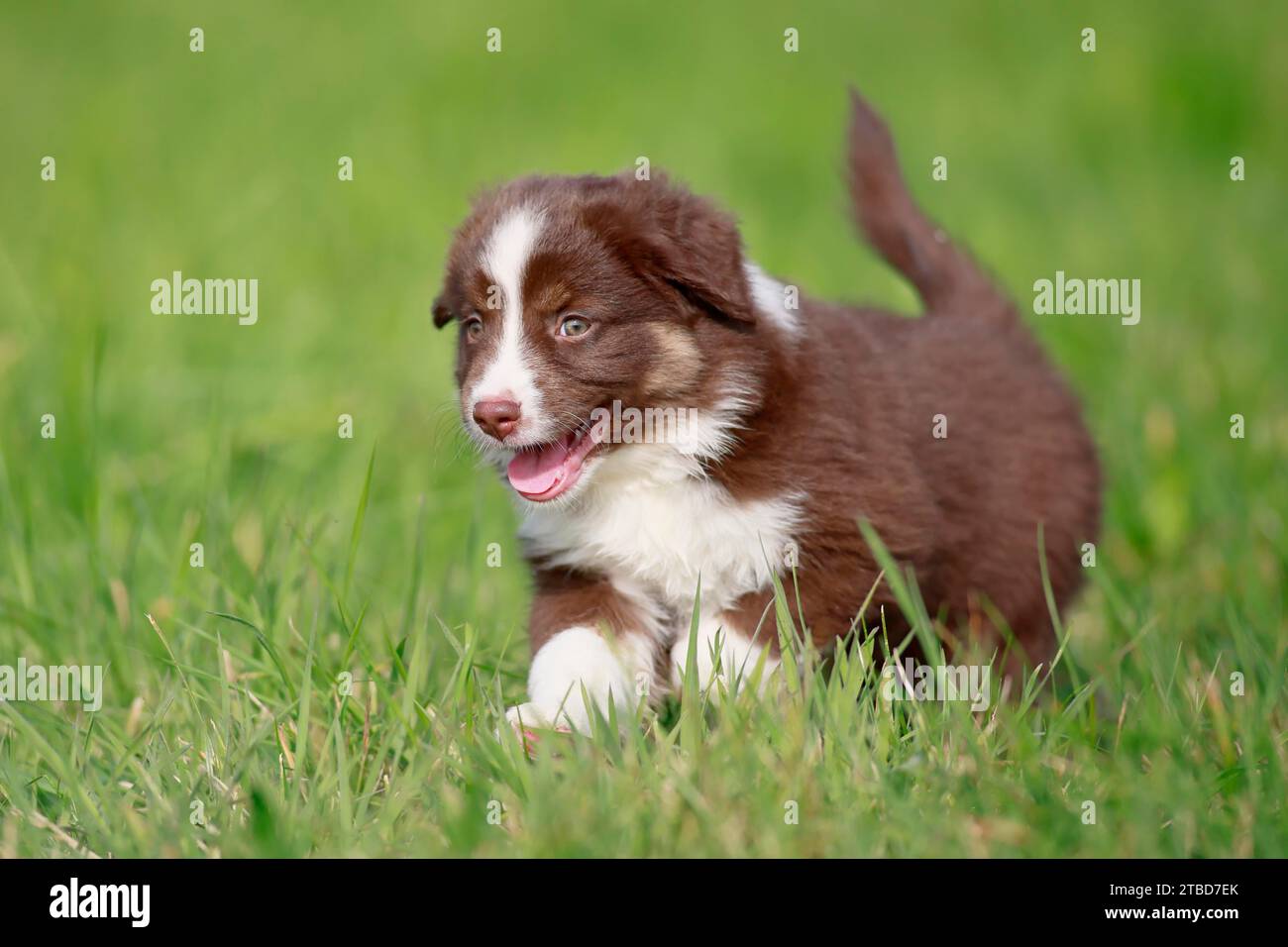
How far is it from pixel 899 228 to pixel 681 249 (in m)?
1.39

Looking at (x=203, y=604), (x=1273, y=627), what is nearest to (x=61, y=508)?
(x=203, y=604)

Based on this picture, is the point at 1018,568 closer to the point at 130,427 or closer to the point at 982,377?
the point at 982,377

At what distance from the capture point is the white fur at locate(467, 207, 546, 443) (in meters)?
3.46

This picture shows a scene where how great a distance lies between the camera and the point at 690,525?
3641mm

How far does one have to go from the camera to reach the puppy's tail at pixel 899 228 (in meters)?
4.78

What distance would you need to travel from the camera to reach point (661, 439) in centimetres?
363

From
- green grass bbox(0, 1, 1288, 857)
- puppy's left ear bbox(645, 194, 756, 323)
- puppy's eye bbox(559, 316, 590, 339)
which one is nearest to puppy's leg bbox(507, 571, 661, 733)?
green grass bbox(0, 1, 1288, 857)

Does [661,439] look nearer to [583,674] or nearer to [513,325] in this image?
[513,325]

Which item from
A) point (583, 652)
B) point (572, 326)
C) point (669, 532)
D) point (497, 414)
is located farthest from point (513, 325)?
point (583, 652)

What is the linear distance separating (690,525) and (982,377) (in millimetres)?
1097

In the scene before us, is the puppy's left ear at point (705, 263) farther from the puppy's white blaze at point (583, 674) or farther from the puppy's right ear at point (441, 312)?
the puppy's white blaze at point (583, 674)

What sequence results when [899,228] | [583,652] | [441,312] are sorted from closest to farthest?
[583,652] < [441,312] < [899,228]

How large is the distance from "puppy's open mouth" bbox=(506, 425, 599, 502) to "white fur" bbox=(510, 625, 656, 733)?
0.33 m

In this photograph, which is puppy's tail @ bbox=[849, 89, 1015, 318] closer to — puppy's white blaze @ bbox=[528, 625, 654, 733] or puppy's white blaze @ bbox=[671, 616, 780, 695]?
puppy's white blaze @ bbox=[671, 616, 780, 695]
